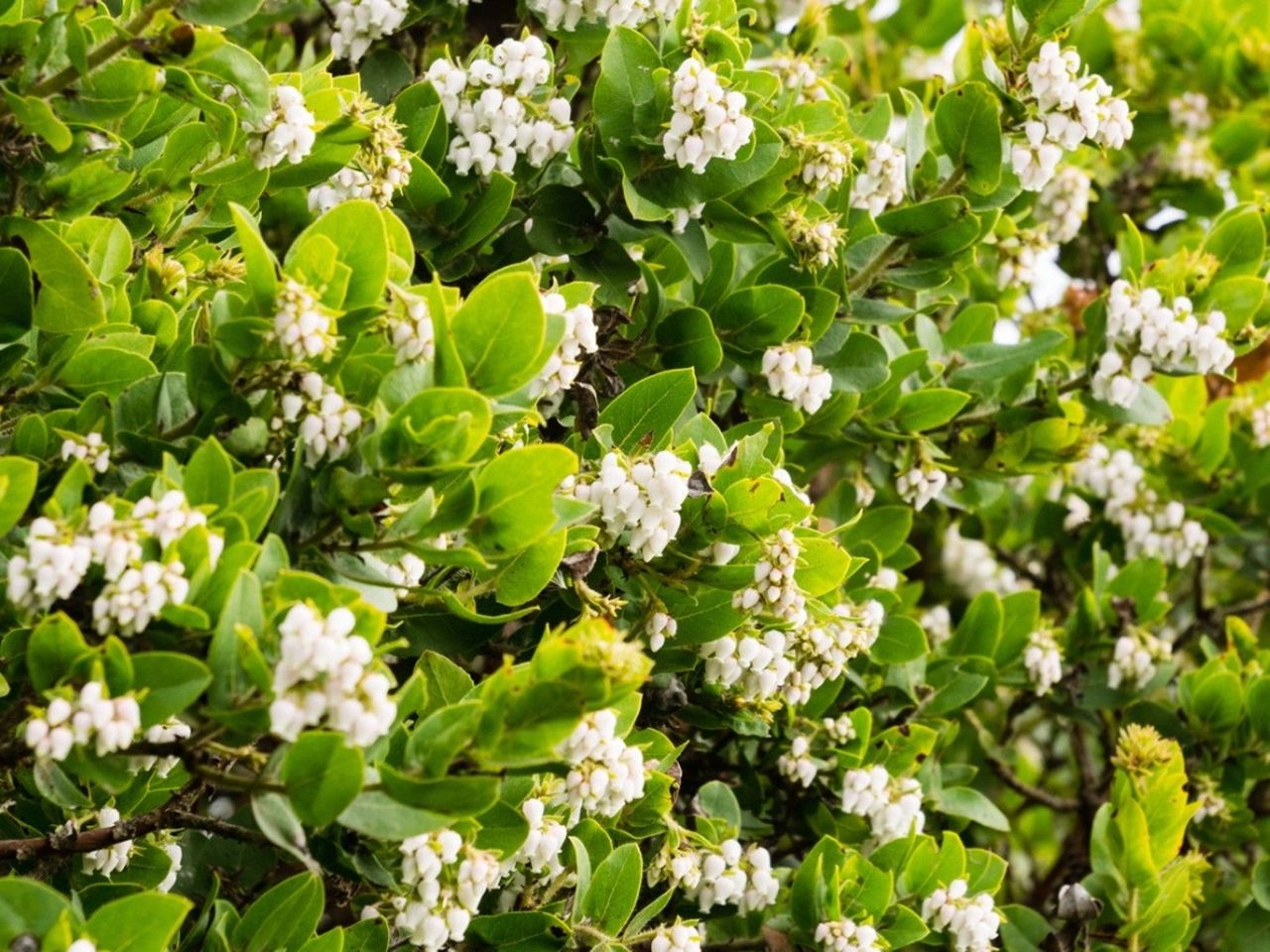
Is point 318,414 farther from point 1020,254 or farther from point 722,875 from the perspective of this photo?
point 1020,254

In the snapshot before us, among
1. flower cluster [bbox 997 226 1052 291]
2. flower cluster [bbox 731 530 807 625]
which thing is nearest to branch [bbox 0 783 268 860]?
flower cluster [bbox 731 530 807 625]

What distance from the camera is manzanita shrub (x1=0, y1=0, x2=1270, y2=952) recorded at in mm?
1481

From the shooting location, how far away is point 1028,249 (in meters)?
3.07

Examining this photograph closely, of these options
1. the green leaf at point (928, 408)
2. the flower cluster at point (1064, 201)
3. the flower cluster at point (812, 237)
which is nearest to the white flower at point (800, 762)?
the green leaf at point (928, 408)

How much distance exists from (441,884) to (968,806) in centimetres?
120

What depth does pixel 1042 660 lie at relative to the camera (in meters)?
2.83

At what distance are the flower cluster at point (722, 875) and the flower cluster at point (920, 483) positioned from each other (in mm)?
685

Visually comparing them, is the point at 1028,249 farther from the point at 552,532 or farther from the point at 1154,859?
the point at 552,532

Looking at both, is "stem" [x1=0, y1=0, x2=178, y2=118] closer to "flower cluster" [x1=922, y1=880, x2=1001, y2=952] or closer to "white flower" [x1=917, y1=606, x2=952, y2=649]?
"flower cluster" [x1=922, y1=880, x2=1001, y2=952]

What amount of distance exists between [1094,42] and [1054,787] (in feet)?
6.15

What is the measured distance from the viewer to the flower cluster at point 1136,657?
2910mm

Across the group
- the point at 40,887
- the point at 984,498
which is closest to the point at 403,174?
the point at 40,887

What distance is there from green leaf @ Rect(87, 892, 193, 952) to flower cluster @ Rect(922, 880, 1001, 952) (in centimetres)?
124

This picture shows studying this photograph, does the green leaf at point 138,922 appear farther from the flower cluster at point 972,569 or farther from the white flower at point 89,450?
the flower cluster at point 972,569
